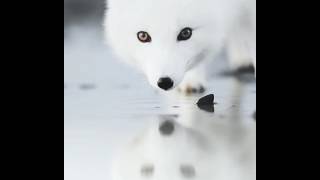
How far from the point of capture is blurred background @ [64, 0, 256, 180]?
5.30 ft

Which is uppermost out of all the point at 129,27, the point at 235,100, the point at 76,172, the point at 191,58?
the point at 129,27

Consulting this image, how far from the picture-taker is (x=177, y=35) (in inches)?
61.9

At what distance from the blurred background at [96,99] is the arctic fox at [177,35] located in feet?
0.17

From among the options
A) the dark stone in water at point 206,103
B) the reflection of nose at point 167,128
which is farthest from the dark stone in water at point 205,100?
the reflection of nose at point 167,128

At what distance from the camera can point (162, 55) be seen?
156 cm

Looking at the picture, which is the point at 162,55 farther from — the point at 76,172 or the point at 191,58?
the point at 76,172

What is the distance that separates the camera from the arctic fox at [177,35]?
1.57m

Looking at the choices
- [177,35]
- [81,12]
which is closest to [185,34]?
[177,35]

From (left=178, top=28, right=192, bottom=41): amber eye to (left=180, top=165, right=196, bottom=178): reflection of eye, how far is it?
42 cm

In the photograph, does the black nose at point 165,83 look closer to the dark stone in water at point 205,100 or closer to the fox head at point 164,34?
the fox head at point 164,34

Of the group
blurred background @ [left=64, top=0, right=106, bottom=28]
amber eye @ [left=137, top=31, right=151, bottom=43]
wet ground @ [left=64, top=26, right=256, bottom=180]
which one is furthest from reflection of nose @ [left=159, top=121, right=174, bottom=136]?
blurred background @ [left=64, top=0, right=106, bottom=28]

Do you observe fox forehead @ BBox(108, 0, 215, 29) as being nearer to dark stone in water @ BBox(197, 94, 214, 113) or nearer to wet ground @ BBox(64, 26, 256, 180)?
wet ground @ BBox(64, 26, 256, 180)
